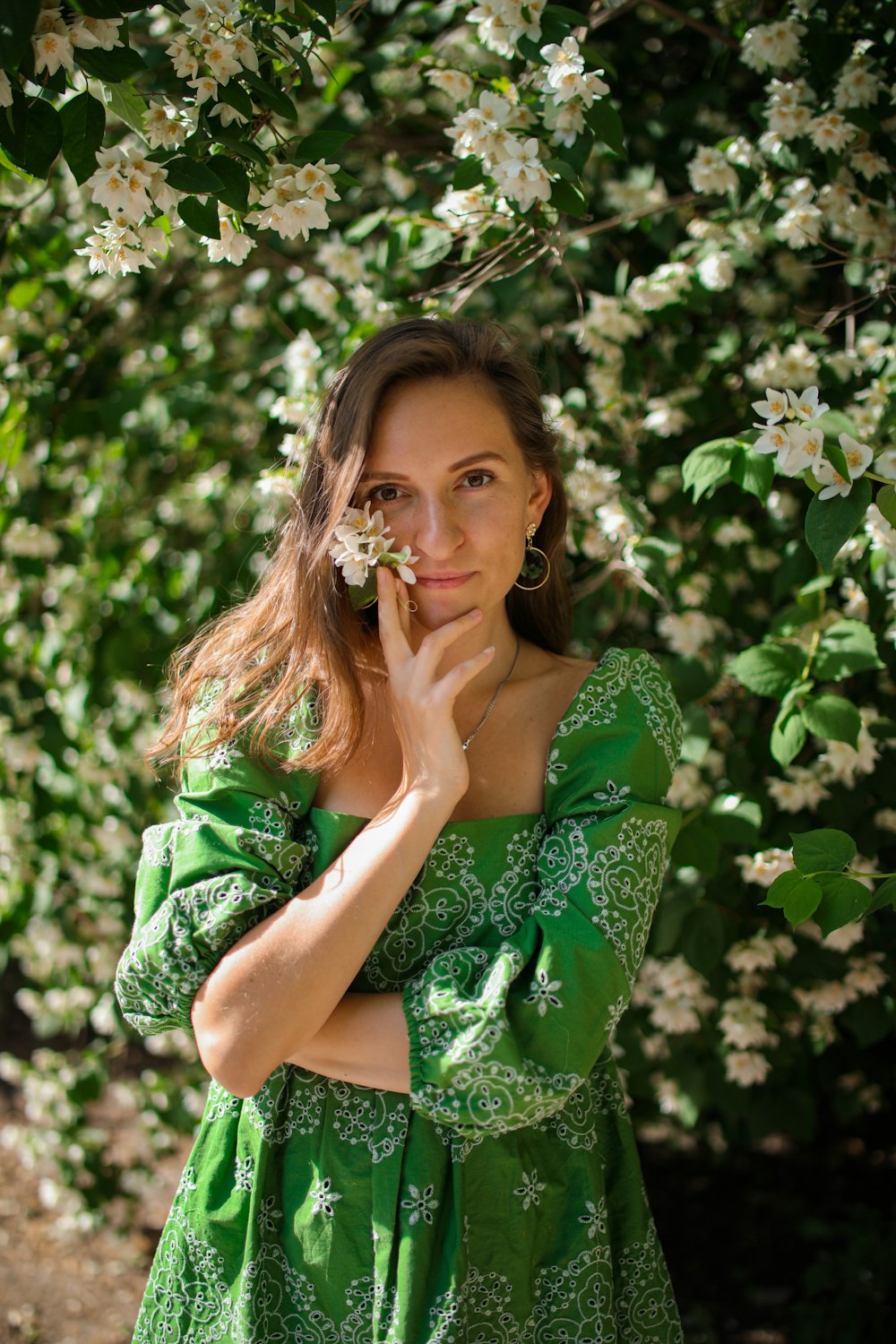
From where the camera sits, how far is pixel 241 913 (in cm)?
133

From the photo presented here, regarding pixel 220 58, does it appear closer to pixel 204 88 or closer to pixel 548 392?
pixel 204 88

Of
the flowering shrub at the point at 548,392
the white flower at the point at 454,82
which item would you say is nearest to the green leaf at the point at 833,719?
the flowering shrub at the point at 548,392

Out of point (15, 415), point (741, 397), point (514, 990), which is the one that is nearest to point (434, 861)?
point (514, 990)

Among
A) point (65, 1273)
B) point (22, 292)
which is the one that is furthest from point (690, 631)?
point (65, 1273)

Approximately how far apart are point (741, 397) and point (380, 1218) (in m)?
1.70

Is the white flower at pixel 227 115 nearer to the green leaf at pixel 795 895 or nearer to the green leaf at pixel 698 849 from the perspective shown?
the green leaf at pixel 795 895

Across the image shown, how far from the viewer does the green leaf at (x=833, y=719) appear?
1707mm

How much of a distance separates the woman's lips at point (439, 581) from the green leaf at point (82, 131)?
2.09 ft

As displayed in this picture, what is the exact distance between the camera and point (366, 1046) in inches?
52.1

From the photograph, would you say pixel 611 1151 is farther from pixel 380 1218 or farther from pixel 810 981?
pixel 810 981

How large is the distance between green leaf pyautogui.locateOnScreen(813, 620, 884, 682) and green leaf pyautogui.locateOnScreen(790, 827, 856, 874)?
48cm

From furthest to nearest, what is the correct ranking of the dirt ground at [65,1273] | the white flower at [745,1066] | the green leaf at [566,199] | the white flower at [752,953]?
the dirt ground at [65,1273]
the white flower at [745,1066]
the white flower at [752,953]
the green leaf at [566,199]

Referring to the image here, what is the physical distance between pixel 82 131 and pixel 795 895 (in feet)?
4.11

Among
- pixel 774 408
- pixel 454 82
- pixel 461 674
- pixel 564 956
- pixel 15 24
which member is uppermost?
pixel 454 82
